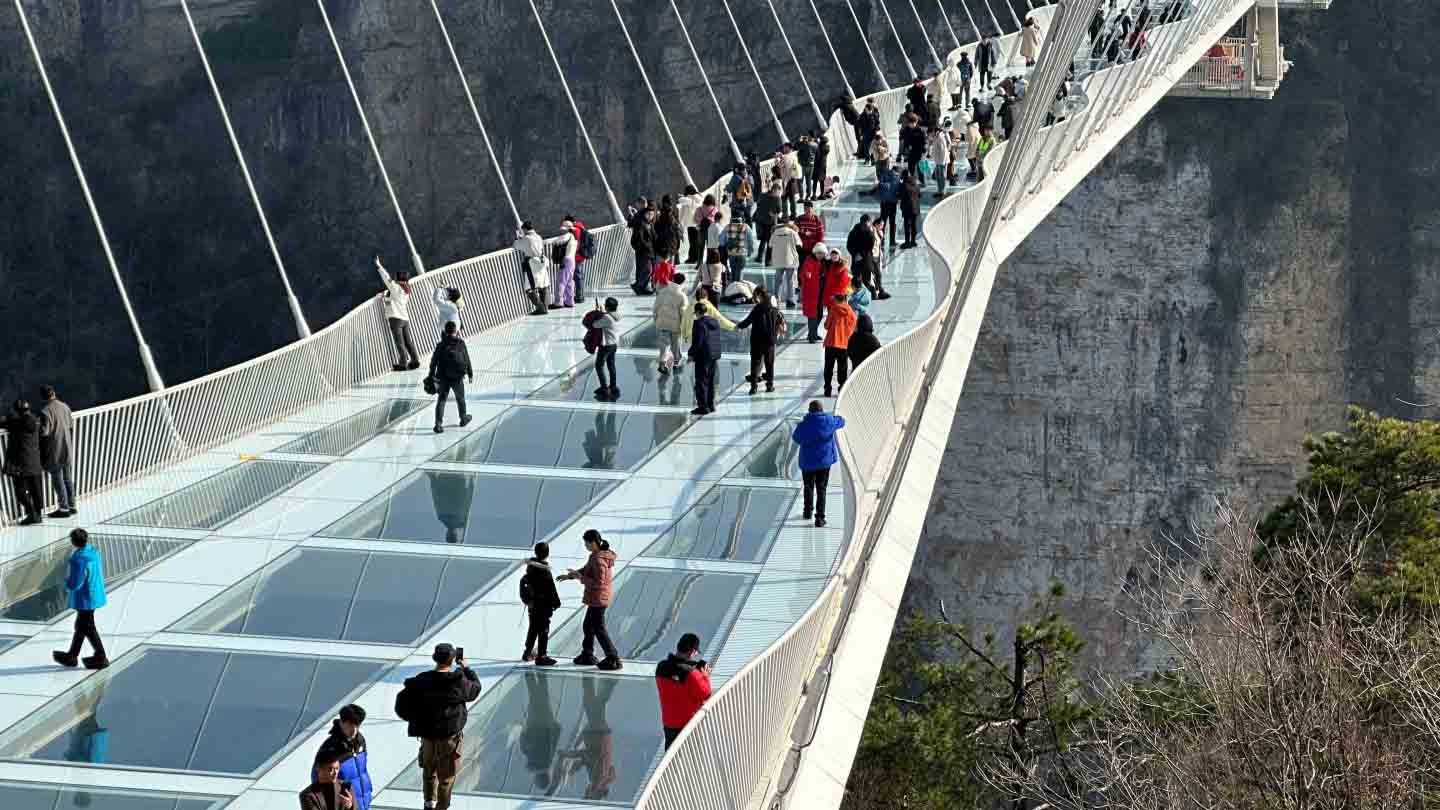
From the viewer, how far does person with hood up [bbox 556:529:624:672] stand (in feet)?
39.4

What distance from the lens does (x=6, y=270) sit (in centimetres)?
5425

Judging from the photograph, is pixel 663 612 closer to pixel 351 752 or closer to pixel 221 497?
pixel 351 752

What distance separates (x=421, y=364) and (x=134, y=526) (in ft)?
18.3

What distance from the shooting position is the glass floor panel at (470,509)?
15422mm

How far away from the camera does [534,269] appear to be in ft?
75.3

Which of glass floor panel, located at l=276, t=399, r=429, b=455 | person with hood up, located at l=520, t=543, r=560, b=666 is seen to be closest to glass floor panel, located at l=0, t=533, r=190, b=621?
glass floor panel, located at l=276, t=399, r=429, b=455

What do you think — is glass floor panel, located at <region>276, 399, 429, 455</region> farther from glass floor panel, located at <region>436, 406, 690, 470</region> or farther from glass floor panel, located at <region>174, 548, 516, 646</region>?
glass floor panel, located at <region>174, 548, 516, 646</region>

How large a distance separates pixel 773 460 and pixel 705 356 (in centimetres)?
141

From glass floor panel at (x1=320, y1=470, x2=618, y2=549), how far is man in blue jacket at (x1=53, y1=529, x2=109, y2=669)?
113 inches

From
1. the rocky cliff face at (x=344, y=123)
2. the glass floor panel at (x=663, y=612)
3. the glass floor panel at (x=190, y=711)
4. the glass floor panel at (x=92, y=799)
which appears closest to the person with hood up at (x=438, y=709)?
the glass floor panel at (x=92, y=799)

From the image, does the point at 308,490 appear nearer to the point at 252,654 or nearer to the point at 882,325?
the point at 252,654

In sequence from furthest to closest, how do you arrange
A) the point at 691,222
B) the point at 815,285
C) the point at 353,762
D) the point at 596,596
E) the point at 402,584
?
the point at 691,222, the point at 815,285, the point at 402,584, the point at 596,596, the point at 353,762

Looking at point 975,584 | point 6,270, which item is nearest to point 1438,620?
point 975,584

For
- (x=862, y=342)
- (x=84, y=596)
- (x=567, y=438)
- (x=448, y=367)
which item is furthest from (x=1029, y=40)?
(x=84, y=596)
